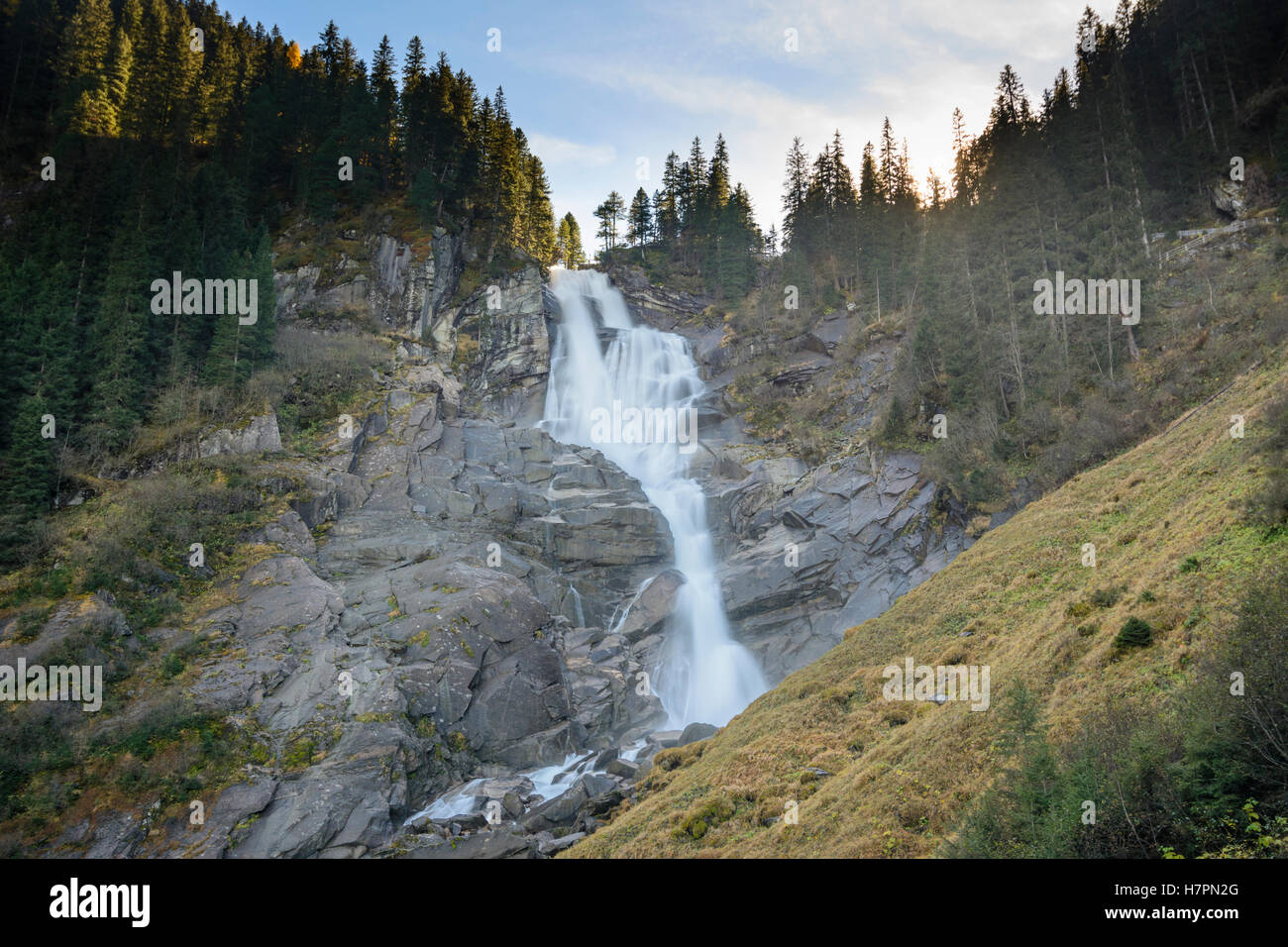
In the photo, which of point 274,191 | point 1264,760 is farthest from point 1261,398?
point 274,191

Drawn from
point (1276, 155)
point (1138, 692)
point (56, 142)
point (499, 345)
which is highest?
point (56, 142)

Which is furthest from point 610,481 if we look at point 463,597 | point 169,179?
point 169,179

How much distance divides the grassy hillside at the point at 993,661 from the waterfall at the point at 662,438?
9363 millimetres

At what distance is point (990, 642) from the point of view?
720 inches

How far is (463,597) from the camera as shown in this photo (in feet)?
97.2

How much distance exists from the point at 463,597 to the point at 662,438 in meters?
26.4

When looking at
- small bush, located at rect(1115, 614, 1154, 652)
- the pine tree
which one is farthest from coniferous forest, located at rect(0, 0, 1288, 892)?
the pine tree

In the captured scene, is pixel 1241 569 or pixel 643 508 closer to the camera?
pixel 1241 569

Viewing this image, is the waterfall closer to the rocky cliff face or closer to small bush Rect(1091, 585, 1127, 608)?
the rocky cliff face

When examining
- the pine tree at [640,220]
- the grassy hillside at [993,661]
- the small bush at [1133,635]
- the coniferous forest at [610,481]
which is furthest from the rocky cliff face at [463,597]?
the pine tree at [640,220]

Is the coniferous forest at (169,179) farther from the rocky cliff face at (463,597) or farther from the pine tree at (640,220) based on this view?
the pine tree at (640,220)

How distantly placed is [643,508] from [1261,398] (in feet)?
98.1

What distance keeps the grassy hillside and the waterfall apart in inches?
369
